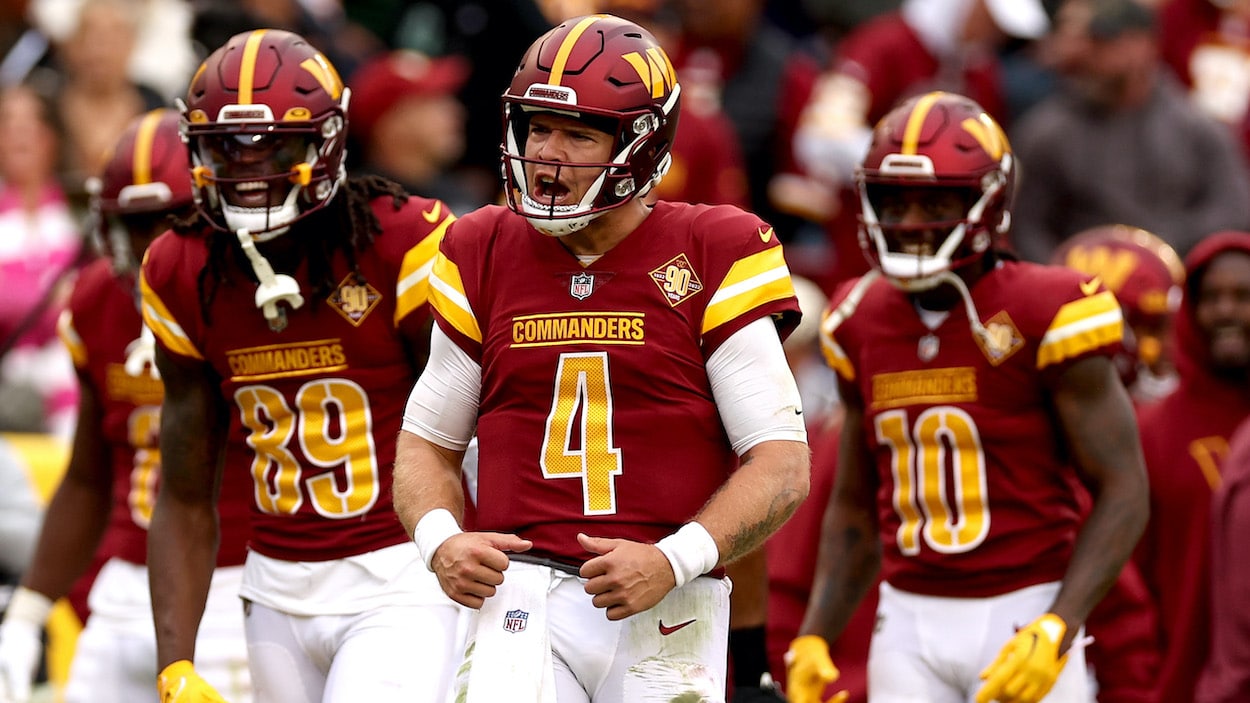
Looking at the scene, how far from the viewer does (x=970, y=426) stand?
17.3ft

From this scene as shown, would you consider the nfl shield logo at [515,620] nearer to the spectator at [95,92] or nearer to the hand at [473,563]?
the hand at [473,563]

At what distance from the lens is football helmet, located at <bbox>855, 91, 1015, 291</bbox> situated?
5.29 m

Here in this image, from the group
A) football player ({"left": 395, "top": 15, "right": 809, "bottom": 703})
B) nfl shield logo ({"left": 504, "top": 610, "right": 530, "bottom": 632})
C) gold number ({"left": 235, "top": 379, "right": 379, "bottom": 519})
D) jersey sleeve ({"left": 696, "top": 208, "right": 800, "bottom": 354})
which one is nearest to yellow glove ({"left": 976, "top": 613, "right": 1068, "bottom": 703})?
football player ({"left": 395, "top": 15, "right": 809, "bottom": 703})

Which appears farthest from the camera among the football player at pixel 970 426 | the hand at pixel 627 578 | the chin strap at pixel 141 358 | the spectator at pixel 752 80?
the spectator at pixel 752 80

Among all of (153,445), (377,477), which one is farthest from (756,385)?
(153,445)

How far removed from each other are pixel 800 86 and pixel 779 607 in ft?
12.8

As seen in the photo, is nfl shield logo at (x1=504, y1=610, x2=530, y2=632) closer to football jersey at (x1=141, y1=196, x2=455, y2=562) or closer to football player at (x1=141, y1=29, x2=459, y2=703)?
football player at (x1=141, y1=29, x2=459, y2=703)

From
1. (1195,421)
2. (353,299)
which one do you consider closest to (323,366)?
(353,299)

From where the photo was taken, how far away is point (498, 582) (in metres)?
3.90

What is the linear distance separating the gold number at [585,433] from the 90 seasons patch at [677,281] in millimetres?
189

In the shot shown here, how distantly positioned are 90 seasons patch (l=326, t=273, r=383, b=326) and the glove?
5.34 feet

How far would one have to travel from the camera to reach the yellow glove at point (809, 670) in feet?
17.9

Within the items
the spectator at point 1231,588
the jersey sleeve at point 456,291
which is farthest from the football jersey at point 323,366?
the spectator at point 1231,588

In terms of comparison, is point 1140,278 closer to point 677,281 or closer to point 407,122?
point 407,122
